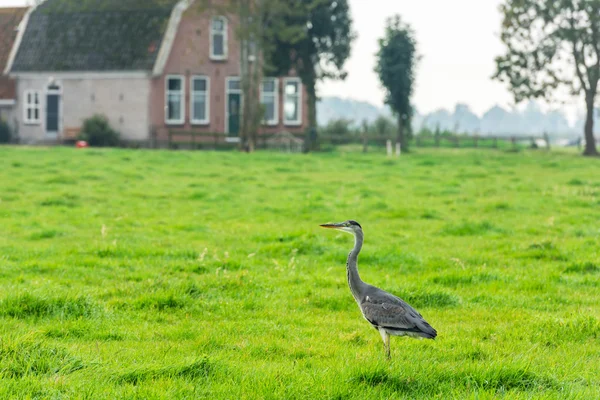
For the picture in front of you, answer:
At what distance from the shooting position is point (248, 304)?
9.95 m

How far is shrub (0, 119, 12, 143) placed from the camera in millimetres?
53469

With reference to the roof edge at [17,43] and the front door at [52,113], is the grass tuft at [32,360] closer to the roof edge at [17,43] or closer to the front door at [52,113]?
the front door at [52,113]

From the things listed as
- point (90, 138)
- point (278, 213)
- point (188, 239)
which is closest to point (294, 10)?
point (90, 138)

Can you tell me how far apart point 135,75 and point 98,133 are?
430 cm

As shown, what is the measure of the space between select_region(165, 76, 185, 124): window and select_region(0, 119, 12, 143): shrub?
10.7 metres

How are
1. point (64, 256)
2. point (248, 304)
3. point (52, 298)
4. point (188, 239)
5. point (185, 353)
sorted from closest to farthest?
point (185, 353)
point (52, 298)
point (248, 304)
point (64, 256)
point (188, 239)

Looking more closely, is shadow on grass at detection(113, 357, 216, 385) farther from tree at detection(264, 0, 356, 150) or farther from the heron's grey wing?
tree at detection(264, 0, 356, 150)

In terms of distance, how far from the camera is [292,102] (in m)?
53.8

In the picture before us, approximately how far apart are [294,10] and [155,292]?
40299mm

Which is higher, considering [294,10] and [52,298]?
[294,10]

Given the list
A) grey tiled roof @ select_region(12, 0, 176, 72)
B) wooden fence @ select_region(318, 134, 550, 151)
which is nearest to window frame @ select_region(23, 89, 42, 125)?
grey tiled roof @ select_region(12, 0, 176, 72)

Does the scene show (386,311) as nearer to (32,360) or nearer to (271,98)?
(32,360)

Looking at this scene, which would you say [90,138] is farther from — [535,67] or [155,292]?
[155,292]

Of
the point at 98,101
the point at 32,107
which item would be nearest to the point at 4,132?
the point at 32,107
